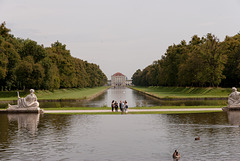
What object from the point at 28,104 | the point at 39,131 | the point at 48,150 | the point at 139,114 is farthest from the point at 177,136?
the point at 28,104

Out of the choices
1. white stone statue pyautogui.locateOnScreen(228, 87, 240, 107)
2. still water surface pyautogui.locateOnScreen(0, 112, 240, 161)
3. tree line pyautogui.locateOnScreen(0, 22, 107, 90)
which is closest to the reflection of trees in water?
still water surface pyautogui.locateOnScreen(0, 112, 240, 161)

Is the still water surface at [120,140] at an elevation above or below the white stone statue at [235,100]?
below

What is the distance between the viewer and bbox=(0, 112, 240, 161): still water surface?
1661 cm

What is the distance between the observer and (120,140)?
20547 millimetres

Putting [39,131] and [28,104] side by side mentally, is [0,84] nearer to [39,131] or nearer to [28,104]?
[28,104]

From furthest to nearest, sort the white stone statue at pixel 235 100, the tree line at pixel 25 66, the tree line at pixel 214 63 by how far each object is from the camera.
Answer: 1. the tree line at pixel 214 63
2. the tree line at pixel 25 66
3. the white stone statue at pixel 235 100

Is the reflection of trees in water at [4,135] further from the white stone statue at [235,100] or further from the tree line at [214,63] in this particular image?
the tree line at [214,63]

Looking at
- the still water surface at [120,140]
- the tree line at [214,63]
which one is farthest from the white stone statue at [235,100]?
the tree line at [214,63]

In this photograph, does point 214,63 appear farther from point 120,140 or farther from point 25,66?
point 120,140

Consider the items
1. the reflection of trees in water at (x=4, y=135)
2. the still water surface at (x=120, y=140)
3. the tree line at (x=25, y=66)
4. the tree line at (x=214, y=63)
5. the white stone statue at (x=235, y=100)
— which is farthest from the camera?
the tree line at (x=214, y=63)

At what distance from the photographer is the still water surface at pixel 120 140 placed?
1661cm

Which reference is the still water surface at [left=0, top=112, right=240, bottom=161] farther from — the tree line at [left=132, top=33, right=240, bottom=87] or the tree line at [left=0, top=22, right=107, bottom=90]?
the tree line at [left=132, top=33, right=240, bottom=87]

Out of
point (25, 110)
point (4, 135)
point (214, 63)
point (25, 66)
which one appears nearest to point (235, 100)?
point (25, 110)

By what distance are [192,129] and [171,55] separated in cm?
8762
